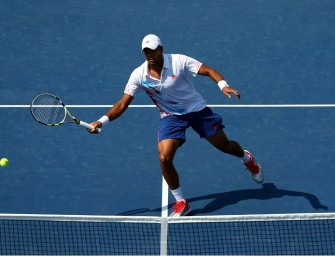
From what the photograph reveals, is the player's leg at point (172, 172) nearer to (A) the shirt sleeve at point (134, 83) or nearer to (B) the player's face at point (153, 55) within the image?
(A) the shirt sleeve at point (134, 83)

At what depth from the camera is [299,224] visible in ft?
34.1

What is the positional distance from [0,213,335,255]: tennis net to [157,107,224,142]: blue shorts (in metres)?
1.07

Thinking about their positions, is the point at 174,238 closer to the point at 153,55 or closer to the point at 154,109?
the point at 153,55

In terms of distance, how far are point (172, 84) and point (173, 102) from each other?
246 mm

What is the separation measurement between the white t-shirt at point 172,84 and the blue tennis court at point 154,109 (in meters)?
1.29

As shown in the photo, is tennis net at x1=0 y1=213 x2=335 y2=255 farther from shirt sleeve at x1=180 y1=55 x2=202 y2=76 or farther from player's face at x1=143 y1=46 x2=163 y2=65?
player's face at x1=143 y1=46 x2=163 y2=65

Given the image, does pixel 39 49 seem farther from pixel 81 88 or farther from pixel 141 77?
pixel 141 77

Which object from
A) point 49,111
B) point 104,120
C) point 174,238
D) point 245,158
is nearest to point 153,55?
point 104,120

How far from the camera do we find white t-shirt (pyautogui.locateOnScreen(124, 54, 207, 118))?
10.4 m

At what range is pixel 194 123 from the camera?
1064 centimetres

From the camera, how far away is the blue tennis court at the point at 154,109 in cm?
1122

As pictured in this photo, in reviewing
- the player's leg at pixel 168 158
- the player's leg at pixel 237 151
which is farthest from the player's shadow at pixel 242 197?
the player's leg at pixel 168 158

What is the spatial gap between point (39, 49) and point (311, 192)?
17.2ft

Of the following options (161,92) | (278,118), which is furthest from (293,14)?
(161,92)
